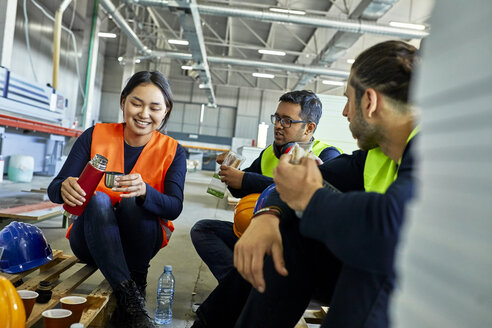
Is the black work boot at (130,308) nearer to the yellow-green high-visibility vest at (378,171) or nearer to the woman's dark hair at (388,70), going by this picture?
the yellow-green high-visibility vest at (378,171)

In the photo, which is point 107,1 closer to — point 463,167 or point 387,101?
point 387,101

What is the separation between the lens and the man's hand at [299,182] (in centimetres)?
94

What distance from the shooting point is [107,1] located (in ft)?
26.1

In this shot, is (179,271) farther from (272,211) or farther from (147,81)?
(272,211)

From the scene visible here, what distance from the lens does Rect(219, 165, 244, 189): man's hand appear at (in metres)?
2.09

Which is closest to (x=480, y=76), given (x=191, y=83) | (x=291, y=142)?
(x=291, y=142)

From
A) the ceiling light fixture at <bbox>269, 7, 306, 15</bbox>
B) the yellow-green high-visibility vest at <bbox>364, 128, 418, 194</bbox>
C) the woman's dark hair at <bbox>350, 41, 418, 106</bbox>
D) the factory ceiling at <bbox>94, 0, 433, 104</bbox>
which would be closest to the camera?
the woman's dark hair at <bbox>350, 41, 418, 106</bbox>

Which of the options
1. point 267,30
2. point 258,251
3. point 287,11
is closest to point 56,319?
point 258,251

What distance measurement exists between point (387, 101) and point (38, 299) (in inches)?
55.3

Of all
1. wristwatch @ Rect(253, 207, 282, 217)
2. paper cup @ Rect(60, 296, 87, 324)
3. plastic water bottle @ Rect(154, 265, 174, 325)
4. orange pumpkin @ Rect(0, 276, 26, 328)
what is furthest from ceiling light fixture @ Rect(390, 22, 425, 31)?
orange pumpkin @ Rect(0, 276, 26, 328)

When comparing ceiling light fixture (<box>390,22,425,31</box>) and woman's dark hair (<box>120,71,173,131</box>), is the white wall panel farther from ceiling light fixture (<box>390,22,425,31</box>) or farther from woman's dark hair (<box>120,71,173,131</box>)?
ceiling light fixture (<box>390,22,425,31</box>)

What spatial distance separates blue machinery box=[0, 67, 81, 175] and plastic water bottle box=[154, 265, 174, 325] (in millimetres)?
3860

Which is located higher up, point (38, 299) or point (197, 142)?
point (197, 142)

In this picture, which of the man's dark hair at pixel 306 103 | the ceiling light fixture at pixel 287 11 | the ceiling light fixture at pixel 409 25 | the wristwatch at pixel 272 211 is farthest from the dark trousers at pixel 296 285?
the ceiling light fixture at pixel 409 25
